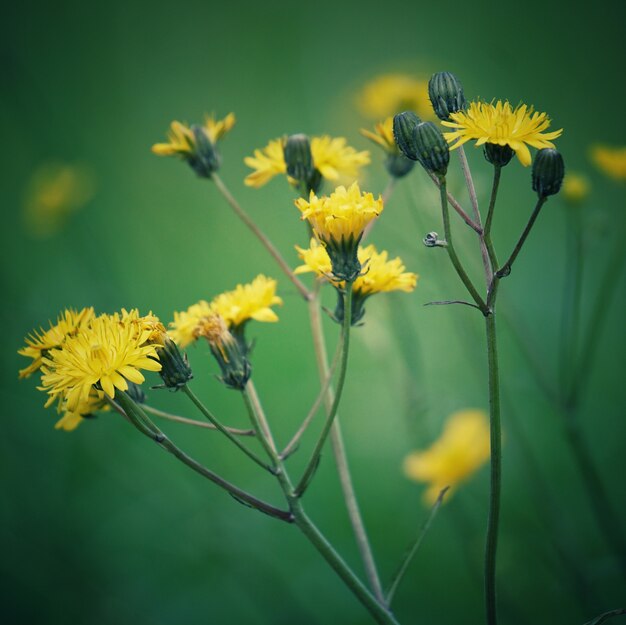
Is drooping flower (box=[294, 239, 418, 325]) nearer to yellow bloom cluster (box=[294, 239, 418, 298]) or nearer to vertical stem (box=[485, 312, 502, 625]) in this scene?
yellow bloom cluster (box=[294, 239, 418, 298])

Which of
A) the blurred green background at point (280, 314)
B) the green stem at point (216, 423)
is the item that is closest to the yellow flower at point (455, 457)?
the blurred green background at point (280, 314)

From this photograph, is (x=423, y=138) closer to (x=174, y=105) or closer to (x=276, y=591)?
(x=276, y=591)

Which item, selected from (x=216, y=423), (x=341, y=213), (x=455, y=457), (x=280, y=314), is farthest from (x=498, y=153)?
(x=280, y=314)

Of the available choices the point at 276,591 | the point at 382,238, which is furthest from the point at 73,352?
the point at 382,238

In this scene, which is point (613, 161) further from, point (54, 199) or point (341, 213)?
point (54, 199)

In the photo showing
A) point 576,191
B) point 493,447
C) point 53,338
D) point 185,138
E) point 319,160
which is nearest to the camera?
point 493,447

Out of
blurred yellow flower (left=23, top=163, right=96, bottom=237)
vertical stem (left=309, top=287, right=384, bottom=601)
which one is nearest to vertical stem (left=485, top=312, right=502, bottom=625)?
vertical stem (left=309, top=287, right=384, bottom=601)
